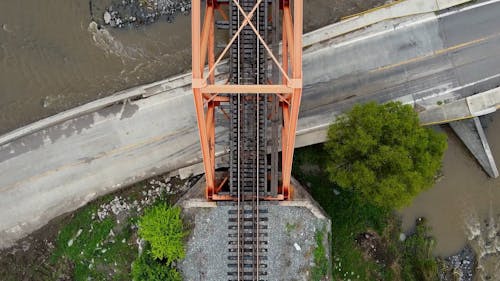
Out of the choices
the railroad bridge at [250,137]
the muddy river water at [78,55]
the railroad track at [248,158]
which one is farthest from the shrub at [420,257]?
the railroad track at [248,158]

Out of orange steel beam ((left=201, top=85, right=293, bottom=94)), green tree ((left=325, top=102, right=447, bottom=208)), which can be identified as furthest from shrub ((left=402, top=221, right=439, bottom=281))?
orange steel beam ((left=201, top=85, right=293, bottom=94))

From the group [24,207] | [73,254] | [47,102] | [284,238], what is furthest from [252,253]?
[47,102]

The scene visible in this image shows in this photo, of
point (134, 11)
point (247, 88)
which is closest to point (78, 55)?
point (134, 11)

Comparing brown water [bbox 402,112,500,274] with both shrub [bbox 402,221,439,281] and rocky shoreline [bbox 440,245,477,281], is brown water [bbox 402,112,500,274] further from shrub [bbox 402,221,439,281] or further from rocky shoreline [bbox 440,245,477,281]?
shrub [bbox 402,221,439,281]

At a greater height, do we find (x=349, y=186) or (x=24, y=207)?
(x=24, y=207)

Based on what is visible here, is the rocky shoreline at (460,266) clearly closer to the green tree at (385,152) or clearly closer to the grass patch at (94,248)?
the green tree at (385,152)

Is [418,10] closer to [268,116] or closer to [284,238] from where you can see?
[268,116]
